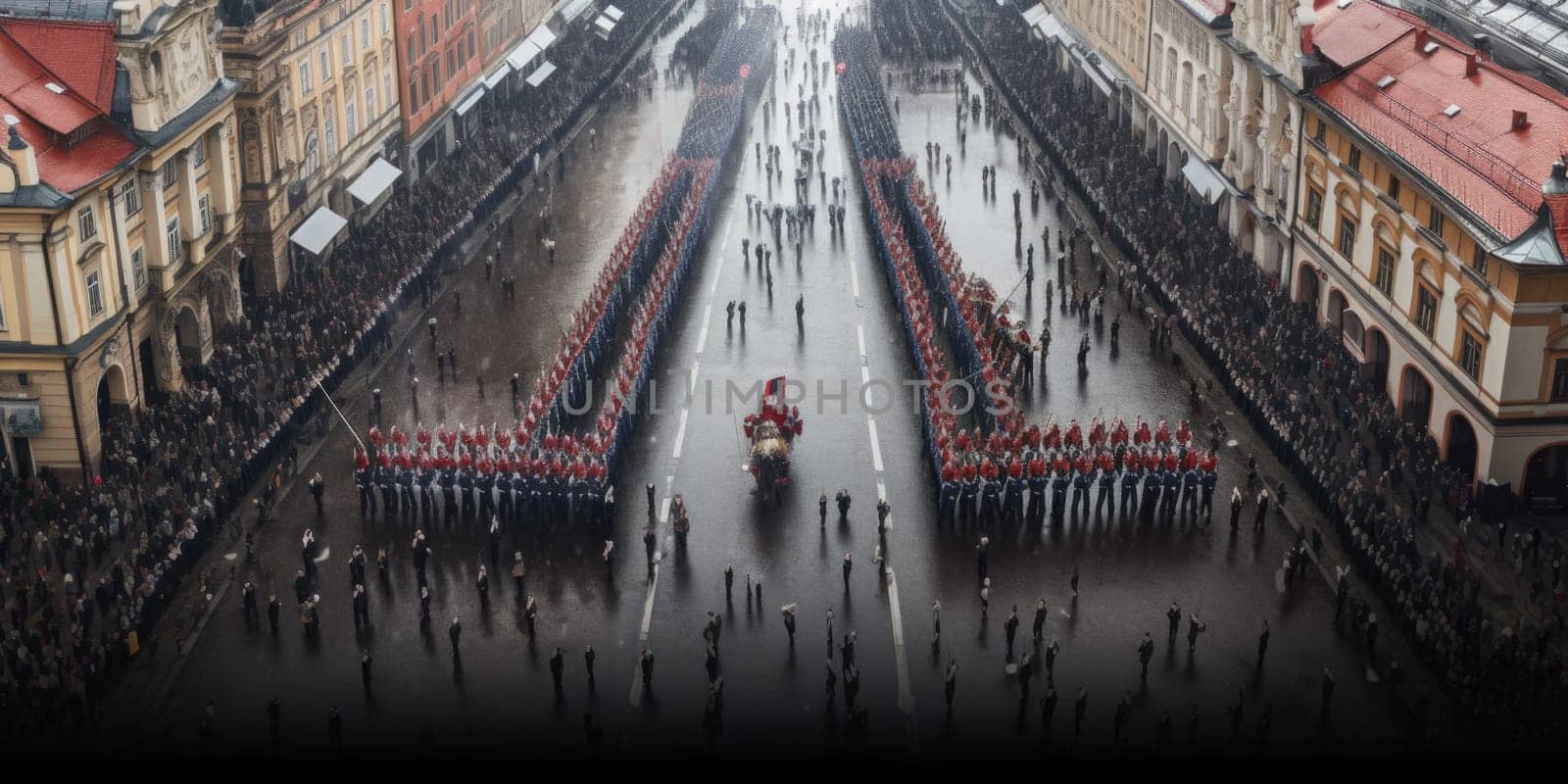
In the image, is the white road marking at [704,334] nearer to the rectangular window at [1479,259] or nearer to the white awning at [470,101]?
the white awning at [470,101]

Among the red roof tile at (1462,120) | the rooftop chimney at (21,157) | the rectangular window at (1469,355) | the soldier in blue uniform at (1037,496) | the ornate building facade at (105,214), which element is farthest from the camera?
the red roof tile at (1462,120)

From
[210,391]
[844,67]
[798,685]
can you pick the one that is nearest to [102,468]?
[210,391]

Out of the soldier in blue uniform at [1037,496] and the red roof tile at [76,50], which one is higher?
the red roof tile at [76,50]

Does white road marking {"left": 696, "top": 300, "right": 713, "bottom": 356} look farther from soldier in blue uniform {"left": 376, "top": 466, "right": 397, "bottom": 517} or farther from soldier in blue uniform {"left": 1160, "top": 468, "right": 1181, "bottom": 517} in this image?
soldier in blue uniform {"left": 1160, "top": 468, "right": 1181, "bottom": 517}

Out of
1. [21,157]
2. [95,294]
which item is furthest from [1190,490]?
[21,157]

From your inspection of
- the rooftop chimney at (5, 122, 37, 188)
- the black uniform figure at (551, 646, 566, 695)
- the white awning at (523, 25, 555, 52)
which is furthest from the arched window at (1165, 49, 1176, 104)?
the rooftop chimney at (5, 122, 37, 188)

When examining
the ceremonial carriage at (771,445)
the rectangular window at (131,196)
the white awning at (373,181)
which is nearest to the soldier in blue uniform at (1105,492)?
the ceremonial carriage at (771,445)
